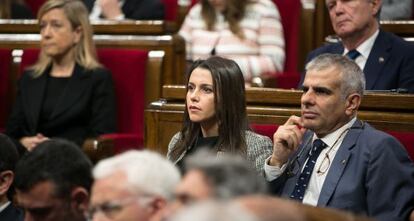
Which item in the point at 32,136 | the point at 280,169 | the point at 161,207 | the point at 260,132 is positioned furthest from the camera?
the point at 32,136

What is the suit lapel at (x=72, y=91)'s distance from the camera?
2.52m

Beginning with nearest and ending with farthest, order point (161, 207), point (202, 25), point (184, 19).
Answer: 1. point (161, 207)
2. point (202, 25)
3. point (184, 19)

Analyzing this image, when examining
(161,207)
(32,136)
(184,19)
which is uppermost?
(161,207)

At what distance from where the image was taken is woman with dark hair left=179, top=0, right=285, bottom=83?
2.64 metres

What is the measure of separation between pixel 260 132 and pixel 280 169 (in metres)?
0.23

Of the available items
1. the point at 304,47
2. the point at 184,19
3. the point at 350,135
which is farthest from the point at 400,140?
the point at 184,19

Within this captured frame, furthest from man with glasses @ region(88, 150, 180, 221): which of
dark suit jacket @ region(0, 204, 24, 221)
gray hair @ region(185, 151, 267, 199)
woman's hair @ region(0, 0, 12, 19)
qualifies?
woman's hair @ region(0, 0, 12, 19)

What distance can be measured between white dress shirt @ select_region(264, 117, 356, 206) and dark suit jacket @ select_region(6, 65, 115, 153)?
2.74 feet

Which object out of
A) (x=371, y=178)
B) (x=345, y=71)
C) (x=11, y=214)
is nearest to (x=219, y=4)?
(x=345, y=71)

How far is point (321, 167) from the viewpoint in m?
1.72

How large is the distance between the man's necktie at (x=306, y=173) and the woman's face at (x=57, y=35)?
1020mm

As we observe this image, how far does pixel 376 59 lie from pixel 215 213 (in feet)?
4.84

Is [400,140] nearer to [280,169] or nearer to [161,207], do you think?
[280,169]

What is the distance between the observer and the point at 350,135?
1.71 meters
